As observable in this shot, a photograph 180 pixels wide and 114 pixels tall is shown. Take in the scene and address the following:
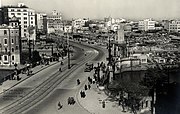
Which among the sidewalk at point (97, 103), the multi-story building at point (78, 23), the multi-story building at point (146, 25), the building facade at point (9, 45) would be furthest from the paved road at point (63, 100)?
the multi-story building at point (78, 23)

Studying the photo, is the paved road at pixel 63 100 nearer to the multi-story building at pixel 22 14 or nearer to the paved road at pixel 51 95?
the paved road at pixel 51 95

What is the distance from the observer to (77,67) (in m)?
48.3

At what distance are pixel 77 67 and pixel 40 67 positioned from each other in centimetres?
510

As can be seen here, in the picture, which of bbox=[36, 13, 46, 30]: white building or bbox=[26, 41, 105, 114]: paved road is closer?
bbox=[26, 41, 105, 114]: paved road

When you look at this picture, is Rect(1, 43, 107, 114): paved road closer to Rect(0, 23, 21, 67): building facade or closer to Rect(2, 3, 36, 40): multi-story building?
Rect(0, 23, 21, 67): building facade

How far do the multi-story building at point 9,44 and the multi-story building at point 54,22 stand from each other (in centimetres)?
9419

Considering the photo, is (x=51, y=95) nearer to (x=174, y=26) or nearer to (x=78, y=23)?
(x=174, y=26)

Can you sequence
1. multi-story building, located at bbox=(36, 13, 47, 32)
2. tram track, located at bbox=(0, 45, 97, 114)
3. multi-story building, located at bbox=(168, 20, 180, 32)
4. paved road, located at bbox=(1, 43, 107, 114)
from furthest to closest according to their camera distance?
multi-story building, located at bbox=(168, 20, 180, 32) < multi-story building, located at bbox=(36, 13, 47, 32) < paved road, located at bbox=(1, 43, 107, 114) < tram track, located at bbox=(0, 45, 97, 114)

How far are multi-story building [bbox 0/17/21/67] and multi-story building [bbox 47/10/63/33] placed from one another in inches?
3708

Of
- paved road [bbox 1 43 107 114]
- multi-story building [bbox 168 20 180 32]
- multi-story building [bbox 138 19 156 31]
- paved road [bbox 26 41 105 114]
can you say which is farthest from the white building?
paved road [bbox 26 41 105 114]

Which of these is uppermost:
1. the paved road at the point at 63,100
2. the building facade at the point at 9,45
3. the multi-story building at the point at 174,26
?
the multi-story building at the point at 174,26

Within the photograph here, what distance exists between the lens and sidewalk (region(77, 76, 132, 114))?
79.6 ft

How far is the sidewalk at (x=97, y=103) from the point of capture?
24.3 metres

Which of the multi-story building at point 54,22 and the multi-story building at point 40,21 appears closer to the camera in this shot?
the multi-story building at point 40,21
